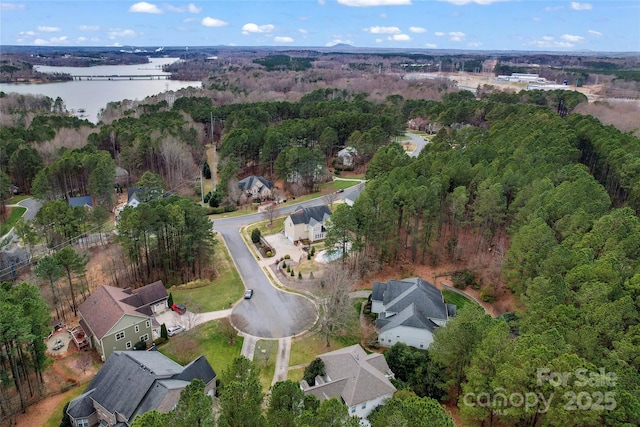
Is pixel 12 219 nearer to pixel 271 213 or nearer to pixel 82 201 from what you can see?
pixel 82 201

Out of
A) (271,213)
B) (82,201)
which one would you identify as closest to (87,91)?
(82,201)

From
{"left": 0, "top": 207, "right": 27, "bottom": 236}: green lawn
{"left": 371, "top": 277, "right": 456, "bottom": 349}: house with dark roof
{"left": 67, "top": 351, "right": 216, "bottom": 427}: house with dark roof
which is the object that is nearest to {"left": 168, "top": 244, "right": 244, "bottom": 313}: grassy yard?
{"left": 67, "top": 351, "right": 216, "bottom": 427}: house with dark roof

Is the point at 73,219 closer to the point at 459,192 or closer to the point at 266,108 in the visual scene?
the point at 459,192

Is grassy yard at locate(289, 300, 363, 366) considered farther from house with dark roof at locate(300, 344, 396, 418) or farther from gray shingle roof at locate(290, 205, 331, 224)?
gray shingle roof at locate(290, 205, 331, 224)

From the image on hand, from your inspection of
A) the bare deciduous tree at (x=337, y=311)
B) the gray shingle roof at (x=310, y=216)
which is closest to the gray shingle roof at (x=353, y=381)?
the bare deciduous tree at (x=337, y=311)

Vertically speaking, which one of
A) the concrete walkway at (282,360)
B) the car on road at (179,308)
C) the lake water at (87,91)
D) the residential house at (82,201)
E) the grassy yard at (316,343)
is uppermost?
the lake water at (87,91)

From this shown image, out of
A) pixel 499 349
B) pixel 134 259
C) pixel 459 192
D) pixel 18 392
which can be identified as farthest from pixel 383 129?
pixel 18 392

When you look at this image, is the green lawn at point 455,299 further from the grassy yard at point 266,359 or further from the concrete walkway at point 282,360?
the grassy yard at point 266,359
